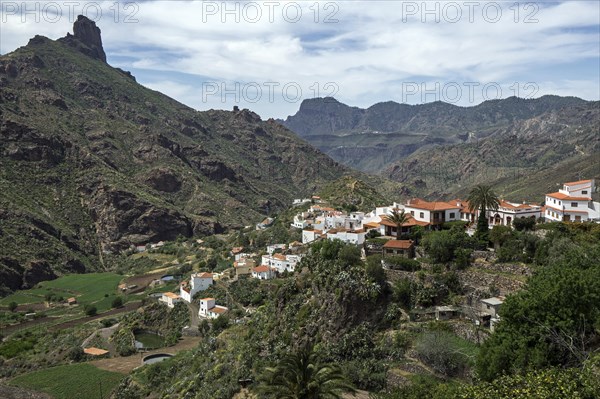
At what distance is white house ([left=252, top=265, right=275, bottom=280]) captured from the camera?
63281 mm

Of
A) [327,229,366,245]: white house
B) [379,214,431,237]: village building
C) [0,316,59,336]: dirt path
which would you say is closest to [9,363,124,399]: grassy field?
[0,316,59,336]: dirt path

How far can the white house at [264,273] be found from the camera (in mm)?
63281

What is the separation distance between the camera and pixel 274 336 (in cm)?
3531

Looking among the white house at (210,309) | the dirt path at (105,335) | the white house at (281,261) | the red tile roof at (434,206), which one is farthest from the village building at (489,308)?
the dirt path at (105,335)

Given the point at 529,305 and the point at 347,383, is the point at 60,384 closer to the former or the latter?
the point at 347,383

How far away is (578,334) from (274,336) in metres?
20.8

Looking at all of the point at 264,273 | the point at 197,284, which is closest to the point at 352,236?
the point at 264,273

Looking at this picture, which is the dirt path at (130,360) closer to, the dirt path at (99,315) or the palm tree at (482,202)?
the dirt path at (99,315)

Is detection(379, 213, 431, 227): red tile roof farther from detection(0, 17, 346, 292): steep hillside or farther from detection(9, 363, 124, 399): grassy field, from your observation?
detection(0, 17, 346, 292): steep hillside

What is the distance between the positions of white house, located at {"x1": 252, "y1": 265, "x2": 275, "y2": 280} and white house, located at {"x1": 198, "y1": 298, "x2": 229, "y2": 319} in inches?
274

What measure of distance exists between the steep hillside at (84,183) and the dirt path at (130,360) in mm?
53637

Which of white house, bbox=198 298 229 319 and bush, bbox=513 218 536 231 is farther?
→ white house, bbox=198 298 229 319

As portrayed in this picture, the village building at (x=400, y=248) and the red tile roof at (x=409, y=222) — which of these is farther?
the red tile roof at (x=409, y=222)

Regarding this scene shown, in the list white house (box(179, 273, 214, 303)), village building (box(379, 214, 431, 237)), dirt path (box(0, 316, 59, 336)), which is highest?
village building (box(379, 214, 431, 237))
